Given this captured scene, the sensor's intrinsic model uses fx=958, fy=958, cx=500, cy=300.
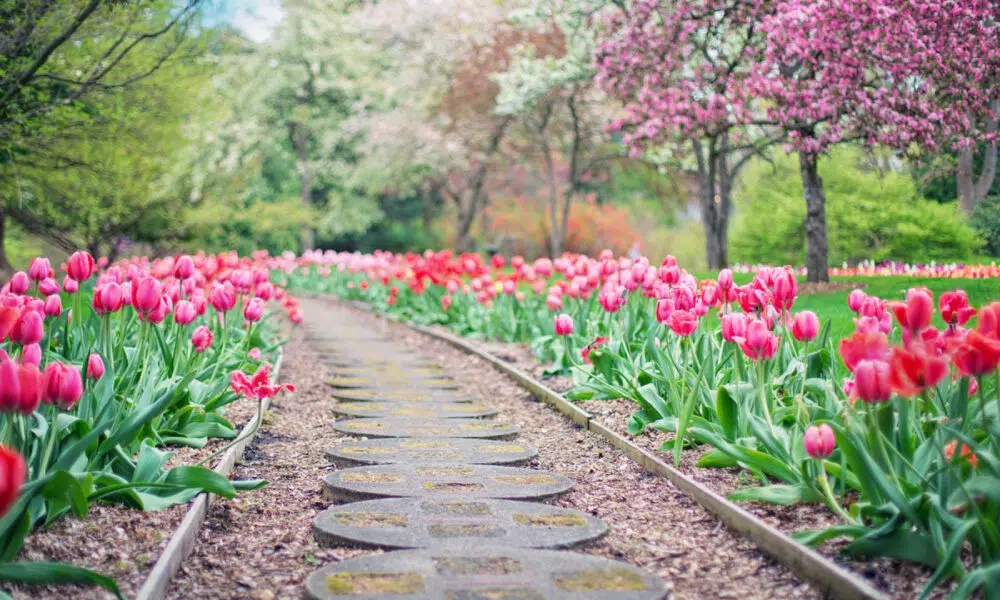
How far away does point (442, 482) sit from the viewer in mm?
5000

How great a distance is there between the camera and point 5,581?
313 centimetres

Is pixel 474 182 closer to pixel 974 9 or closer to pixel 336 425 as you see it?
pixel 974 9

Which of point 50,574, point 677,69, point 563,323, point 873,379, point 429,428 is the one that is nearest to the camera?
point 50,574

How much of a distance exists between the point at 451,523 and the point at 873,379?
6.27 ft

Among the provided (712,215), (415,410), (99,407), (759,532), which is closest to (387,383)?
(415,410)

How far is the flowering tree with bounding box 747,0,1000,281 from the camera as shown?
10469mm

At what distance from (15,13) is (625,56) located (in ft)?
29.7

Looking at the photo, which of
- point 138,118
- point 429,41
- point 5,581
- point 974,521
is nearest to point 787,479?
point 974,521

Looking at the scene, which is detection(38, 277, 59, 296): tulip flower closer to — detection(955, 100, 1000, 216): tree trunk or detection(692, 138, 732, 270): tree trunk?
detection(955, 100, 1000, 216): tree trunk

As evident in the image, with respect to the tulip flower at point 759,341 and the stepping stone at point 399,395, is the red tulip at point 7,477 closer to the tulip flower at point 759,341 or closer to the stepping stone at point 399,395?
the tulip flower at point 759,341

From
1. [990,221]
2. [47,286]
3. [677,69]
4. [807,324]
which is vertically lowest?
[807,324]

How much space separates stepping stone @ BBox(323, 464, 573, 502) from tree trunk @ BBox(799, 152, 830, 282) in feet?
31.6

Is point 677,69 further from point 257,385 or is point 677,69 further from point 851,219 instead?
point 257,385

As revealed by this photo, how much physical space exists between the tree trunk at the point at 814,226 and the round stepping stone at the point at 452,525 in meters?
10.3
